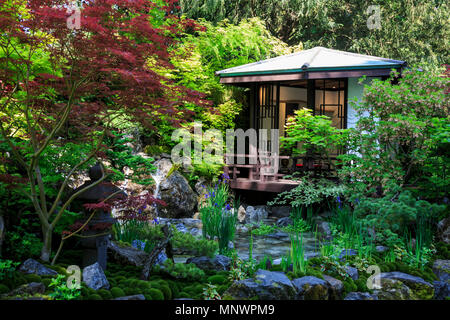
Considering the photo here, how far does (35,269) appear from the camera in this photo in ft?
14.2

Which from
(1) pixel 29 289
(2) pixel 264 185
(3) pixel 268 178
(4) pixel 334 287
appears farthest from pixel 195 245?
(3) pixel 268 178

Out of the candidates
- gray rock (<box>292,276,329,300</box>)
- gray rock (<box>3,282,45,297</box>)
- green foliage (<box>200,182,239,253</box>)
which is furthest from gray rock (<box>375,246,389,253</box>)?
gray rock (<box>3,282,45,297</box>)

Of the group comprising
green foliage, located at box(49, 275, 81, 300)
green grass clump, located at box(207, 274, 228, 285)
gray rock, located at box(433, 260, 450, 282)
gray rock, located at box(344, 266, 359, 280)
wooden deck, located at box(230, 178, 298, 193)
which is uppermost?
wooden deck, located at box(230, 178, 298, 193)

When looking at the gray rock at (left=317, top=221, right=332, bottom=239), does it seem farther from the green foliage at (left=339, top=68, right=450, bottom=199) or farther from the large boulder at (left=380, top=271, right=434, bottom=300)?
the large boulder at (left=380, top=271, right=434, bottom=300)

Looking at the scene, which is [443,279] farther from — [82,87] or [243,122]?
[243,122]

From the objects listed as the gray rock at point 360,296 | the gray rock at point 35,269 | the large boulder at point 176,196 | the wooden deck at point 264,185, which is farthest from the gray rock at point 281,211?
the gray rock at point 35,269

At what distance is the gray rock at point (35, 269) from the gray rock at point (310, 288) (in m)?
2.50

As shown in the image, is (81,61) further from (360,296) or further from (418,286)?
(418,286)

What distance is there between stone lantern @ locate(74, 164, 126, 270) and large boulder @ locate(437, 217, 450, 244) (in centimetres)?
501

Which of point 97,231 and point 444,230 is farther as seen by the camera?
point 444,230

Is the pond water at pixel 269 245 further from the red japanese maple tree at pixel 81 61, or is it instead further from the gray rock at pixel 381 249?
the red japanese maple tree at pixel 81 61

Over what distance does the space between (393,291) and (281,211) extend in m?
5.52

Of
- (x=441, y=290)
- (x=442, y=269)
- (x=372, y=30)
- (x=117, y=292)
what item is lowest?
(x=441, y=290)

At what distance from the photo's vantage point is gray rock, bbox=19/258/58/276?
4289mm
